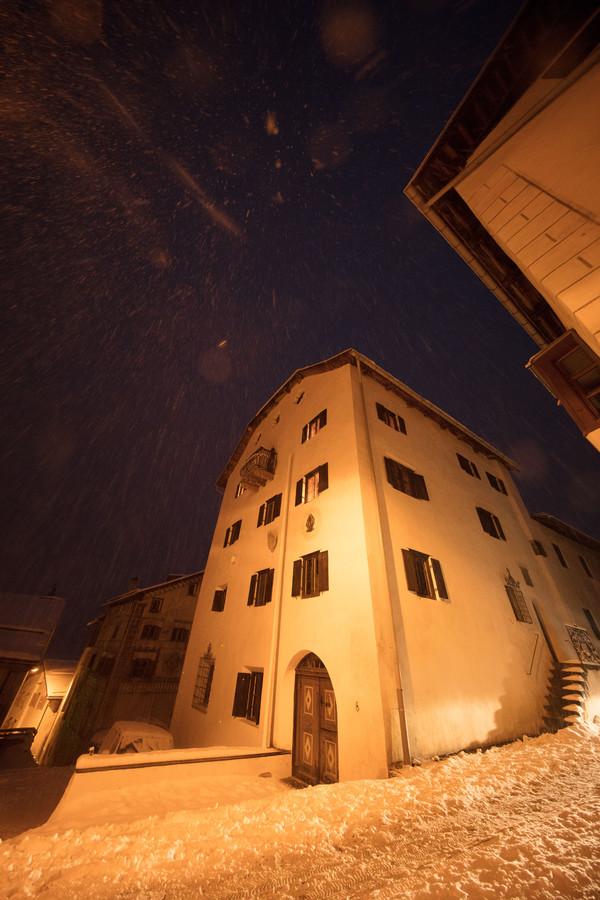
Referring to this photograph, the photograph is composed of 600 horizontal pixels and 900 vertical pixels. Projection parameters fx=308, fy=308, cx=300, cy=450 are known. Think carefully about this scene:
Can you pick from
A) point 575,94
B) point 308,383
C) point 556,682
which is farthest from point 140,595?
point 575,94

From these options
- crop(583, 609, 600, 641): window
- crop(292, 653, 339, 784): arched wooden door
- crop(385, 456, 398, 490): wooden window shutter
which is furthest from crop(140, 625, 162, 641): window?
crop(583, 609, 600, 641): window

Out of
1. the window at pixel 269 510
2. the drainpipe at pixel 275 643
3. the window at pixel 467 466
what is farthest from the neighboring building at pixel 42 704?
the window at pixel 467 466

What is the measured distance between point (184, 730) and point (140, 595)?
13.8 metres

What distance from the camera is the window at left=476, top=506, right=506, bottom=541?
1367cm

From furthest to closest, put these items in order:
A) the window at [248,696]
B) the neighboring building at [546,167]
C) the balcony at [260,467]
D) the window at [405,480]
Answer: the balcony at [260,467]
the window at [405,480]
the window at [248,696]
the neighboring building at [546,167]

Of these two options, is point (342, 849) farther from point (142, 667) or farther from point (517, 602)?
point (142, 667)

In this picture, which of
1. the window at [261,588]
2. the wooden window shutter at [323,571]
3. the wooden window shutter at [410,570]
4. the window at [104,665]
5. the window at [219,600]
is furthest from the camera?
the window at [104,665]

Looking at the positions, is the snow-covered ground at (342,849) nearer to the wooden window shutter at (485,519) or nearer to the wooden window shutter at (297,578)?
the wooden window shutter at (297,578)

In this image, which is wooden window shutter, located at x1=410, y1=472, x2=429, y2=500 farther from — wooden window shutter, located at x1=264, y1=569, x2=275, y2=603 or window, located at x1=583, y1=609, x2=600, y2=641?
window, located at x1=583, y1=609, x2=600, y2=641

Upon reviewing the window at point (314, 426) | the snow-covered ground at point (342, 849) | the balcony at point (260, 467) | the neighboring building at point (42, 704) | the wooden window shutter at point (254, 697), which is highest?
the window at point (314, 426)

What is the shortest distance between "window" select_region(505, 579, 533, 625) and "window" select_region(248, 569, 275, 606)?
31.0 ft

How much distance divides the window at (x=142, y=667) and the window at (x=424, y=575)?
917 inches

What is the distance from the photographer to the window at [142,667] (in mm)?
22359

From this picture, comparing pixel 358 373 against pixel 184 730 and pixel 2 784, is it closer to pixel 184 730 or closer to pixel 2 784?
pixel 184 730
